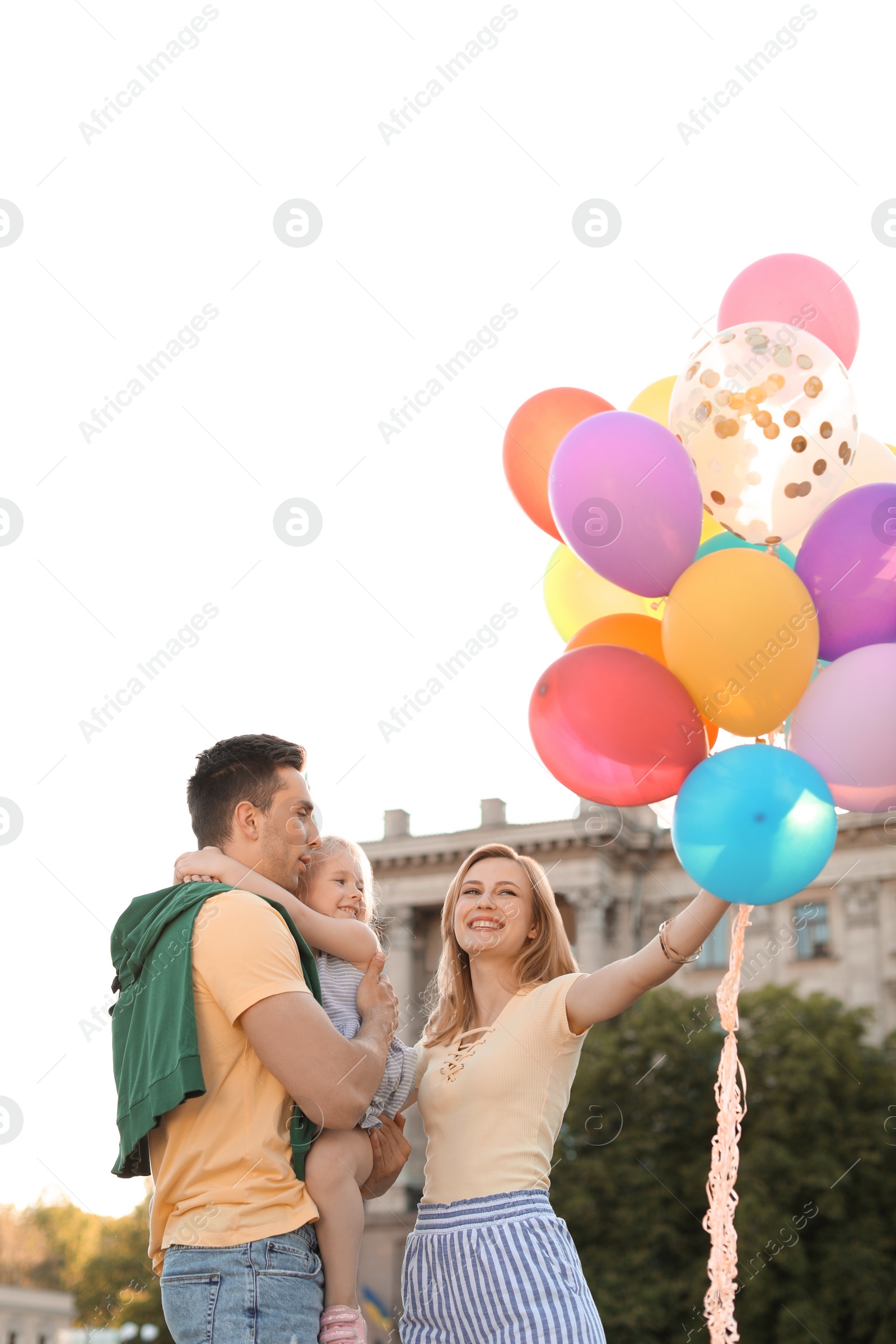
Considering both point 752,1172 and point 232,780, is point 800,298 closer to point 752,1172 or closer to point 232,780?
point 232,780

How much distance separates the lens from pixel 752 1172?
2155 cm

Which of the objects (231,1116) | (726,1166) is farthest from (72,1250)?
(231,1116)

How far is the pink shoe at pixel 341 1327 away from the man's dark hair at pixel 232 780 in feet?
3.37

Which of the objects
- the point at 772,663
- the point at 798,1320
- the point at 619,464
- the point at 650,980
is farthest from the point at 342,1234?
the point at 798,1320

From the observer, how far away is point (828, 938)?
3083 cm

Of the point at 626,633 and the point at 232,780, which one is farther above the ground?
the point at 626,633

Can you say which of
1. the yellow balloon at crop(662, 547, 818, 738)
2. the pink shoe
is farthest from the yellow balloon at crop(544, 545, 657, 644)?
the pink shoe

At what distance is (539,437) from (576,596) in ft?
1.93

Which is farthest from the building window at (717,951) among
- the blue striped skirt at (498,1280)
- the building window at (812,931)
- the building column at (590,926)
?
the blue striped skirt at (498,1280)

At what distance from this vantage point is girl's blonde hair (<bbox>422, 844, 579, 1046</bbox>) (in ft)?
12.6

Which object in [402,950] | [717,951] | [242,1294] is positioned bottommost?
[242,1294]

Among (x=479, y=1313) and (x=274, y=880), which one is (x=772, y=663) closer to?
(x=274, y=880)

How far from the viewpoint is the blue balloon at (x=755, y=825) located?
11.3 feet

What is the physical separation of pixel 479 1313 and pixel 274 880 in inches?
46.8
